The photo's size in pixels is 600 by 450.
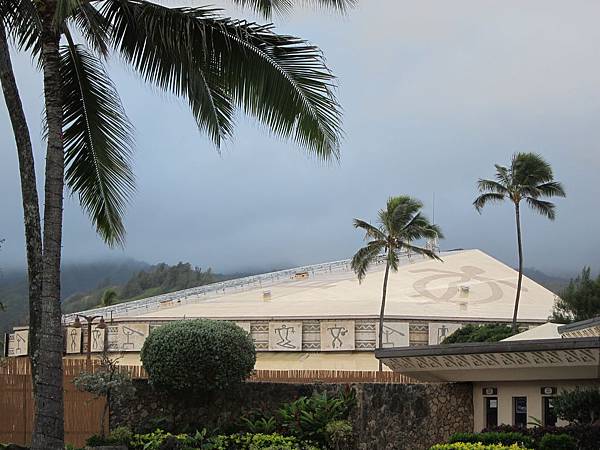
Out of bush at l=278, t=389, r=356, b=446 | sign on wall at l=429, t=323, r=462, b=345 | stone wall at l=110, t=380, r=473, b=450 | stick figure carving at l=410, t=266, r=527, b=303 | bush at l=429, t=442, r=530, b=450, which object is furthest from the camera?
stick figure carving at l=410, t=266, r=527, b=303

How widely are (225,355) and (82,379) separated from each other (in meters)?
3.25

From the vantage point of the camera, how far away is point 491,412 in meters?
23.6

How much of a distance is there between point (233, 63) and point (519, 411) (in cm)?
1146

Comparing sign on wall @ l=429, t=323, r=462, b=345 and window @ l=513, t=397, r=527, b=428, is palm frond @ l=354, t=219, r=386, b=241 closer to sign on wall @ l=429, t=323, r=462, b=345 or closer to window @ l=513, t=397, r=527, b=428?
sign on wall @ l=429, t=323, r=462, b=345

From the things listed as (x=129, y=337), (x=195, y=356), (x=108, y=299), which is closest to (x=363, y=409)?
(x=195, y=356)

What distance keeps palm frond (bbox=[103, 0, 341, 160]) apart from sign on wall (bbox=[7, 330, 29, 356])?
38.5 m

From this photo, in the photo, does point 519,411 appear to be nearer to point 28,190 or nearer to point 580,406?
point 580,406

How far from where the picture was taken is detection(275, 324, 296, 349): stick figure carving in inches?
1799

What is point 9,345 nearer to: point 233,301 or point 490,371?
point 233,301

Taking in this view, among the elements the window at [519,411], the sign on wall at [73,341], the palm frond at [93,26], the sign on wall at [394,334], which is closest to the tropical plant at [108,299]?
the sign on wall at [73,341]

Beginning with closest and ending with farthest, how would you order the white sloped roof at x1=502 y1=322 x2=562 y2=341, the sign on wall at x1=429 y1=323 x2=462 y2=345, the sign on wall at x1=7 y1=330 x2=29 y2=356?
the white sloped roof at x1=502 y1=322 x2=562 y2=341 < the sign on wall at x1=429 y1=323 x2=462 y2=345 < the sign on wall at x1=7 y1=330 x2=29 y2=356

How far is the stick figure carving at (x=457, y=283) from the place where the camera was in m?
57.8

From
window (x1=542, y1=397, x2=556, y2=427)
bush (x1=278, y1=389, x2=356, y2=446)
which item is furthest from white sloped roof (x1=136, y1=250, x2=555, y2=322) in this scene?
window (x1=542, y1=397, x2=556, y2=427)

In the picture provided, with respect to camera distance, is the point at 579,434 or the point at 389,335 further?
the point at 389,335
